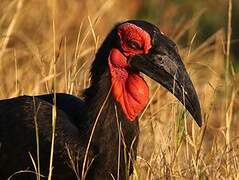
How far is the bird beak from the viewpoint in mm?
5695

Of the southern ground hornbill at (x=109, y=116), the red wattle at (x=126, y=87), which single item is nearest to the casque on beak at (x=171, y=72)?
the southern ground hornbill at (x=109, y=116)

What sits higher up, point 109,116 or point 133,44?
point 133,44

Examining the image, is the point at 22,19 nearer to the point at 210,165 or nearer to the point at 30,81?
the point at 30,81

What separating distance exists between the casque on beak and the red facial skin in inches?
2.3

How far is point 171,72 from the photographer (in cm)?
570

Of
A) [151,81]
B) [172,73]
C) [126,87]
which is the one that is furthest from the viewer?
[151,81]

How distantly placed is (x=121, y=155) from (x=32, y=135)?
1.59 ft

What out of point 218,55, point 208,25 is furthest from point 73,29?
point 208,25

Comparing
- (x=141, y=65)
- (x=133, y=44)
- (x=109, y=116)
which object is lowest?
(x=109, y=116)

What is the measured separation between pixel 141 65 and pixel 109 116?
1.04 feet

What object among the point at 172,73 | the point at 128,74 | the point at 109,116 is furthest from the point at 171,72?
the point at 109,116

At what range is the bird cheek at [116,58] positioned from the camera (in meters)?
5.75

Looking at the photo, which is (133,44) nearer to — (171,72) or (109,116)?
(171,72)

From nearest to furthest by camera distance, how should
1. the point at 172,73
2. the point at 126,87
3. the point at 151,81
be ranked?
the point at 172,73, the point at 126,87, the point at 151,81
